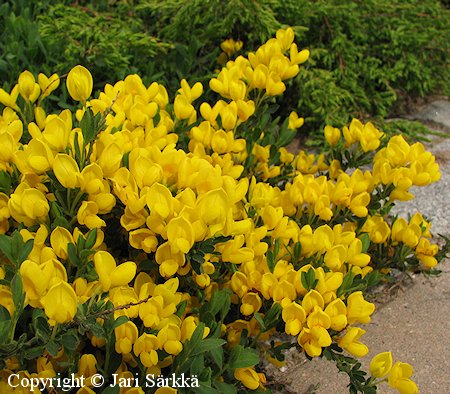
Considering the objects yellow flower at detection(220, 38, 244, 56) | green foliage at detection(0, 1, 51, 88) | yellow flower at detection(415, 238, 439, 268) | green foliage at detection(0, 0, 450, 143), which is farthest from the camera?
yellow flower at detection(220, 38, 244, 56)

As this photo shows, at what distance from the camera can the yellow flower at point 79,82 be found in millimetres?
1605

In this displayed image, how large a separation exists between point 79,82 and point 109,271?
56 cm

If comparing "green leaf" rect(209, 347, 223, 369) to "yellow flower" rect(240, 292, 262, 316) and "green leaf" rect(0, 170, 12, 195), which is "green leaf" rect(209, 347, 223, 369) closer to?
"yellow flower" rect(240, 292, 262, 316)

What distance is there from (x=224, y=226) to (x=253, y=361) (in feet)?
0.99

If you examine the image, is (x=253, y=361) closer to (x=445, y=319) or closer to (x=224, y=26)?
(x=445, y=319)

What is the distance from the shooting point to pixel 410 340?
6.60ft

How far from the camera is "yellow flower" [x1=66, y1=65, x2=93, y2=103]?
161 cm

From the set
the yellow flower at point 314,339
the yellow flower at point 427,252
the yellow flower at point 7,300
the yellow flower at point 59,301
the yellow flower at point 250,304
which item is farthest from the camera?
the yellow flower at point 427,252

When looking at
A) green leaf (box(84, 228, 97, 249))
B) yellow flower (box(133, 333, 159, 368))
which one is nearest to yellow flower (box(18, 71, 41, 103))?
green leaf (box(84, 228, 97, 249))

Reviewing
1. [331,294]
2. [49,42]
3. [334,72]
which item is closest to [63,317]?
[331,294]

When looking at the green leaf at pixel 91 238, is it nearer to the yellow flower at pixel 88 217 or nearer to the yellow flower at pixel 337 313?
the yellow flower at pixel 88 217

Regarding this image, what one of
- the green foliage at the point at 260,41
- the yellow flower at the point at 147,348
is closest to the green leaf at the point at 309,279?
the yellow flower at the point at 147,348

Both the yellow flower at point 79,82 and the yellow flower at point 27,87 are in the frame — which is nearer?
the yellow flower at point 79,82

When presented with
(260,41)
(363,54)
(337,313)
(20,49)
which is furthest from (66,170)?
(363,54)
